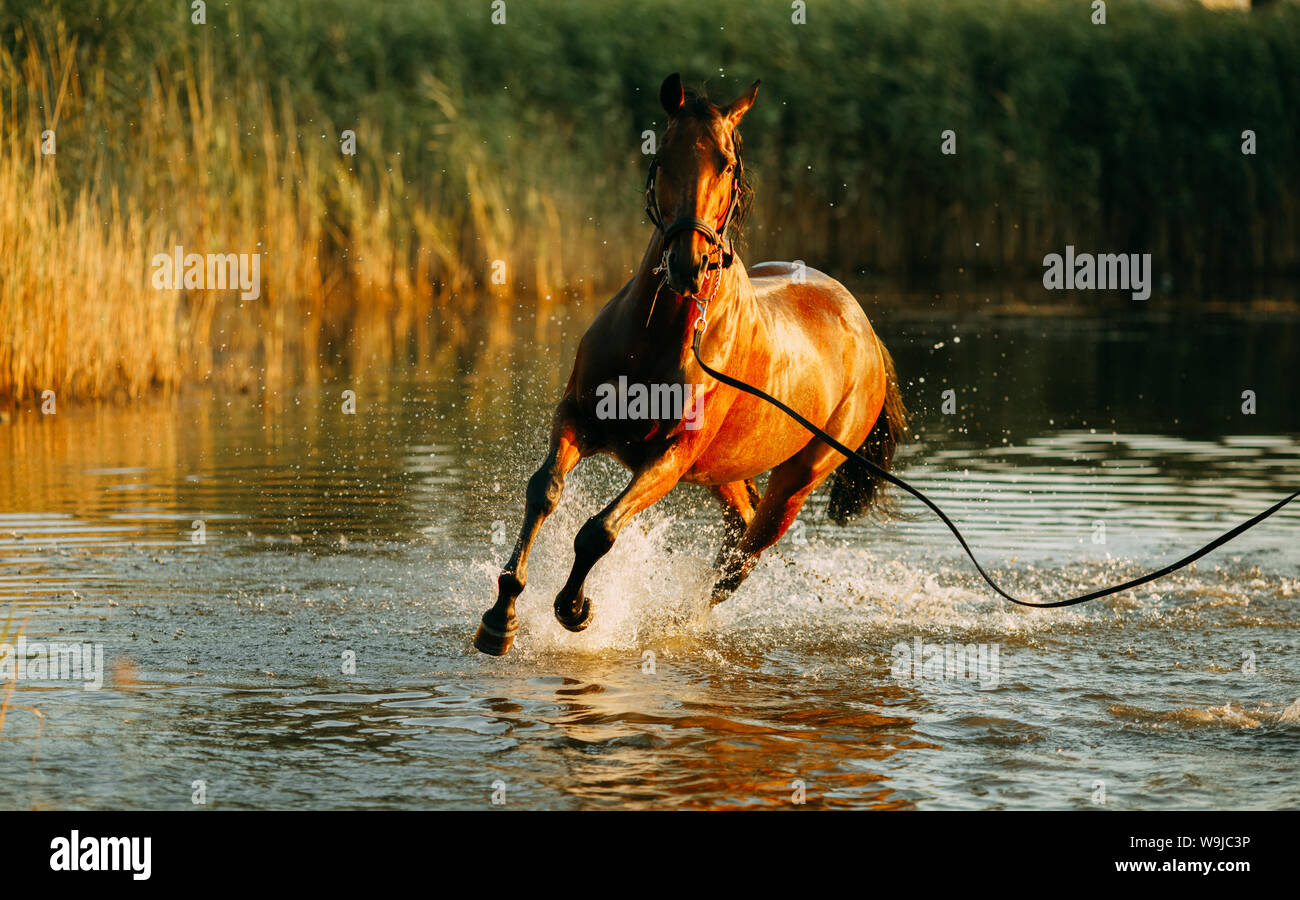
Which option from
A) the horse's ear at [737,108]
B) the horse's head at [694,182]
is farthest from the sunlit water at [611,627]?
the horse's ear at [737,108]

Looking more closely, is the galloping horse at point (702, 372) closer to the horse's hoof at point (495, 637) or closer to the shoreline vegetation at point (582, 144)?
the horse's hoof at point (495, 637)

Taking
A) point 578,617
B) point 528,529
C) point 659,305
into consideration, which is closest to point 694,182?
point 659,305

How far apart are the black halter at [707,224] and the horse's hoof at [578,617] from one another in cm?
134

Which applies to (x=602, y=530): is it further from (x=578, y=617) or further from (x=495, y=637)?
(x=495, y=637)

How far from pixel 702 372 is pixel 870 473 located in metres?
2.42

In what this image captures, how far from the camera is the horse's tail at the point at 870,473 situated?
9.15 m

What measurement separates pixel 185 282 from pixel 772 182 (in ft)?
35.1

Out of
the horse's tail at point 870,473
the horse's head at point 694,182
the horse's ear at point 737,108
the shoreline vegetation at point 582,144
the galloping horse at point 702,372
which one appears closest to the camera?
the horse's head at point 694,182

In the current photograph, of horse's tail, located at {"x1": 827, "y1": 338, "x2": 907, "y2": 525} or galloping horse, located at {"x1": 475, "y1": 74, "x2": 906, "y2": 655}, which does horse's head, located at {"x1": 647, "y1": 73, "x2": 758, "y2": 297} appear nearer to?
galloping horse, located at {"x1": 475, "y1": 74, "x2": 906, "y2": 655}

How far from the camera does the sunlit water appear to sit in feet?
18.1

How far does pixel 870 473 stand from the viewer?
912cm
